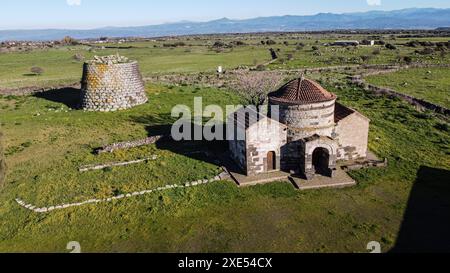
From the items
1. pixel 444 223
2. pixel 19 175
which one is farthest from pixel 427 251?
pixel 19 175

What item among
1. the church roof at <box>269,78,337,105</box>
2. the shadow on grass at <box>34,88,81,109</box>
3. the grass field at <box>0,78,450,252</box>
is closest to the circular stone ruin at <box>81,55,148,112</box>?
the shadow on grass at <box>34,88,81,109</box>

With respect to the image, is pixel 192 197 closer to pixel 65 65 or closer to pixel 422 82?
pixel 422 82

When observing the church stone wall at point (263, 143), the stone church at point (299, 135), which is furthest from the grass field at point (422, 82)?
the church stone wall at point (263, 143)

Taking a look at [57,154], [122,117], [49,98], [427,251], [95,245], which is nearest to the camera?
[427,251]

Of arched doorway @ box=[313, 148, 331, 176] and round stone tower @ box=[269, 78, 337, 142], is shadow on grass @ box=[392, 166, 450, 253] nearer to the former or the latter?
arched doorway @ box=[313, 148, 331, 176]

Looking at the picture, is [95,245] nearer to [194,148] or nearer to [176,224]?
[176,224]

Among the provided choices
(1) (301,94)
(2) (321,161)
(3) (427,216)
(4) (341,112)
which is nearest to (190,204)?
(2) (321,161)

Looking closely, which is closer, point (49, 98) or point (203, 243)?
point (203, 243)

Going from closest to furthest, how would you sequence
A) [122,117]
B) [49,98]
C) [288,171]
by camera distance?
[288,171] → [122,117] → [49,98]
